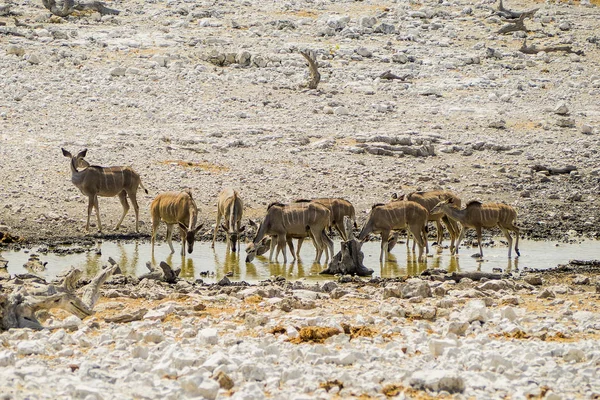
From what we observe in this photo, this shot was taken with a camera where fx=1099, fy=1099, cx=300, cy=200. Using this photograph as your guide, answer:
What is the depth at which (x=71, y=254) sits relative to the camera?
60.1ft

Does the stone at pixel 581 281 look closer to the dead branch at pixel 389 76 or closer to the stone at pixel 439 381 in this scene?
the stone at pixel 439 381

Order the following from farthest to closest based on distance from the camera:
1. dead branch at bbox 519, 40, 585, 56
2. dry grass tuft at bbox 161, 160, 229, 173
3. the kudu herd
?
dead branch at bbox 519, 40, 585, 56
dry grass tuft at bbox 161, 160, 229, 173
the kudu herd

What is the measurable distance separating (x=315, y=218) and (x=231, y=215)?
67.3 inches

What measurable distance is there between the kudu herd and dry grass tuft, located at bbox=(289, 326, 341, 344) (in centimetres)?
764

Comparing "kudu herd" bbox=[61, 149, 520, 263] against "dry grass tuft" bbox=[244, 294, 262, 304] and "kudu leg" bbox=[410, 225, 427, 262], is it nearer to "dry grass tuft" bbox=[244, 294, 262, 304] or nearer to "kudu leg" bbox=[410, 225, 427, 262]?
"kudu leg" bbox=[410, 225, 427, 262]

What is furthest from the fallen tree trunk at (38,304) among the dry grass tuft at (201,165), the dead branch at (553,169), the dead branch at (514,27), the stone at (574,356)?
the dead branch at (514,27)

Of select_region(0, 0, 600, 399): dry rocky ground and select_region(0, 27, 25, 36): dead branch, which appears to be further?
select_region(0, 27, 25, 36): dead branch

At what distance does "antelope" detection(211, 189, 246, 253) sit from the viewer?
19.2m

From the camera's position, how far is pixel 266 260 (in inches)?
752

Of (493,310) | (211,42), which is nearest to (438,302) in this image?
(493,310)

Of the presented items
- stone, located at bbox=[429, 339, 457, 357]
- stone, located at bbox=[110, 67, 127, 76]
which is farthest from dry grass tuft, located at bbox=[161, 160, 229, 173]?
stone, located at bbox=[429, 339, 457, 357]

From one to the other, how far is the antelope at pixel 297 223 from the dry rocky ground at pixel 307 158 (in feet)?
11.0

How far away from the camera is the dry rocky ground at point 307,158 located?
910cm

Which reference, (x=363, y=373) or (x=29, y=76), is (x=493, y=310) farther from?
(x=29, y=76)
